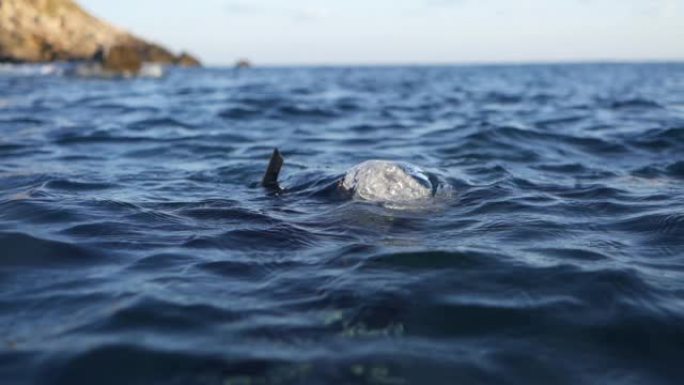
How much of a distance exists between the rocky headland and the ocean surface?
41082 millimetres

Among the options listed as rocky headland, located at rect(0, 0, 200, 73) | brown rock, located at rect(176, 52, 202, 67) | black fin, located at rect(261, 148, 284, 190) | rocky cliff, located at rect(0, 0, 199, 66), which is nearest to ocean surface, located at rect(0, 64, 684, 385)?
black fin, located at rect(261, 148, 284, 190)

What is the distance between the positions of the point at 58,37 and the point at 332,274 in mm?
67442

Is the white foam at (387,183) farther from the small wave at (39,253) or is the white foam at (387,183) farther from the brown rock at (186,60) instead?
the brown rock at (186,60)

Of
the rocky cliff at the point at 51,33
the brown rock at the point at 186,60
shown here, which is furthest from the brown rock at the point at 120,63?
the brown rock at the point at 186,60

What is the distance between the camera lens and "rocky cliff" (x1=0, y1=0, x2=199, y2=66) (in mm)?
56531

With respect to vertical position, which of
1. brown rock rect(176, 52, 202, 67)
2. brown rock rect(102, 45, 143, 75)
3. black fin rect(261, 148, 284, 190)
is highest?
black fin rect(261, 148, 284, 190)

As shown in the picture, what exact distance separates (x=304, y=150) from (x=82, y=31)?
65.4 meters

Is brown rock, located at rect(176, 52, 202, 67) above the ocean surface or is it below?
below

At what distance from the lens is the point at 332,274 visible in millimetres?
4305

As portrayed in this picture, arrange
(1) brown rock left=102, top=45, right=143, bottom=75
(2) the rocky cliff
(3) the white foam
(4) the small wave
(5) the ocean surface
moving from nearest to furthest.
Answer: (5) the ocean surface → (4) the small wave → (3) the white foam → (1) brown rock left=102, top=45, right=143, bottom=75 → (2) the rocky cliff

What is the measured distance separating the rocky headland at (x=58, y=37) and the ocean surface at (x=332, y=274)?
41.1 metres

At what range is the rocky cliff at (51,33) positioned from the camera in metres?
56.5

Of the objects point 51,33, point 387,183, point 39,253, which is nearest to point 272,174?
point 387,183

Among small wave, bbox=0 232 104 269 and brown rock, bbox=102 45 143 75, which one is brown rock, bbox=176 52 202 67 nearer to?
brown rock, bbox=102 45 143 75
